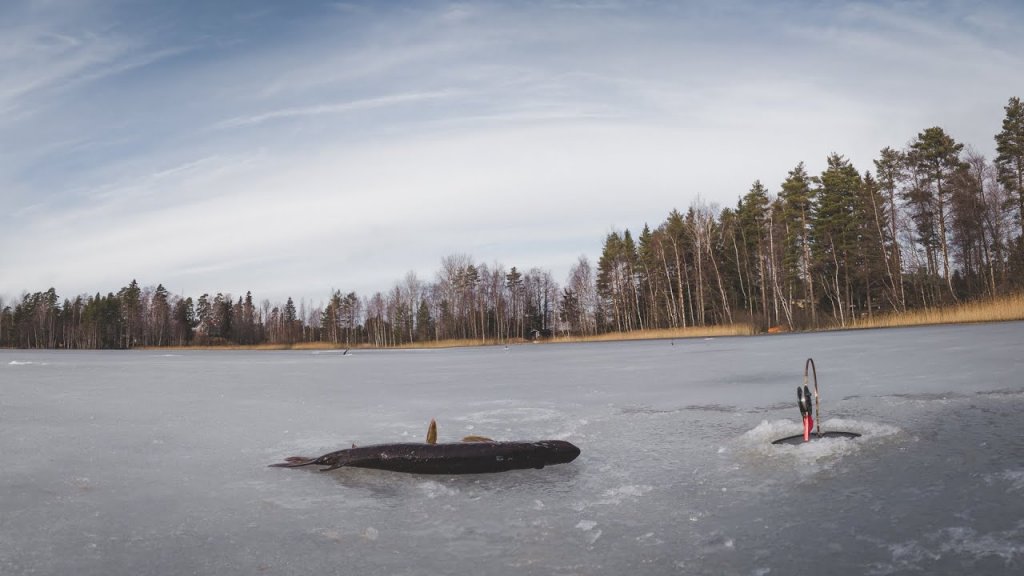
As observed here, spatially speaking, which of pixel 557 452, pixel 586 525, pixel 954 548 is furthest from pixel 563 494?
pixel 954 548

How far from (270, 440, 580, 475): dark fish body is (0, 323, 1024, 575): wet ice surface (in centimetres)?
14

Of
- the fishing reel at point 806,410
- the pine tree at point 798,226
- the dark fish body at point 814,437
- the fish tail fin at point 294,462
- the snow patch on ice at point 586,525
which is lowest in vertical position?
the snow patch on ice at point 586,525

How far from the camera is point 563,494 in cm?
400

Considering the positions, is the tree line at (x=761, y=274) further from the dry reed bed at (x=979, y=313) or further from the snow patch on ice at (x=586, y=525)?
the snow patch on ice at (x=586, y=525)

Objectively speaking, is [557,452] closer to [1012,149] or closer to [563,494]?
[563,494]

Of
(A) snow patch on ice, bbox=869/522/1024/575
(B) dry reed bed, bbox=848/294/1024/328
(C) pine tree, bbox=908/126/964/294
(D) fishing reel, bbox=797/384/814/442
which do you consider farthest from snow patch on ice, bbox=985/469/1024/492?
(C) pine tree, bbox=908/126/964/294

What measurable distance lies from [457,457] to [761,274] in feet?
172

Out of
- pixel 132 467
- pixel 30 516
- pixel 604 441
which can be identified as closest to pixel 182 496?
pixel 30 516

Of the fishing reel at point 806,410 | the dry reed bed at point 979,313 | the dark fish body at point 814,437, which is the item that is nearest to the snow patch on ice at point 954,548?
the fishing reel at point 806,410

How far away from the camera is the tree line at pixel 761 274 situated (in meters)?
40.8

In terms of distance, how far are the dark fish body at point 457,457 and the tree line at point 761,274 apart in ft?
122

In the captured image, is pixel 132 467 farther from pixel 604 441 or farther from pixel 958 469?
pixel 958 469

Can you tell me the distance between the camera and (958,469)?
3850mm

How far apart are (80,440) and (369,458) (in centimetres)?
384
